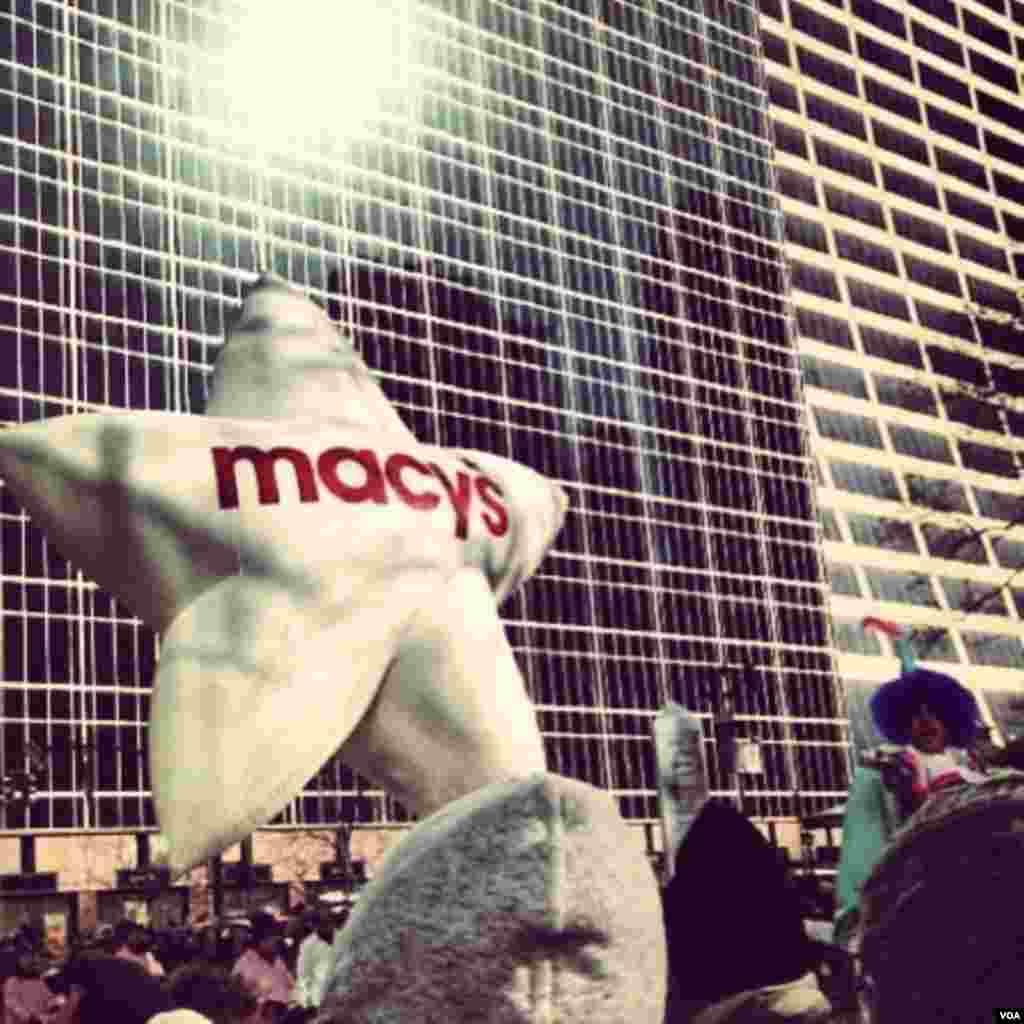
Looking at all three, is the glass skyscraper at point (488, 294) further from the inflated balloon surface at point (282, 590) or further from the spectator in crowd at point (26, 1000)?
the inflated balloon surface at point (282, 590)

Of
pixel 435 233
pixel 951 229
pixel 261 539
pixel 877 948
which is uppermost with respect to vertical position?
pixel 951 229

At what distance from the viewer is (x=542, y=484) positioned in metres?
10.2

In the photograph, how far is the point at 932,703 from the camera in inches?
265

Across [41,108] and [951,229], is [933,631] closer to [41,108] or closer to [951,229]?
[41,108]

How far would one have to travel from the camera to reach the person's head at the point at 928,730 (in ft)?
22.1

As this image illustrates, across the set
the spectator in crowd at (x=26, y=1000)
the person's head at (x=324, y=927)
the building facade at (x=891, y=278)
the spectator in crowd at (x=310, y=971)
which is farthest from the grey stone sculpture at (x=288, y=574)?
the building facade at (x=891, y=278)

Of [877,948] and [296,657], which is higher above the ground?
[296,657]

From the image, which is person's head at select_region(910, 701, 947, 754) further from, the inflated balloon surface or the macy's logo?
the macy's logo

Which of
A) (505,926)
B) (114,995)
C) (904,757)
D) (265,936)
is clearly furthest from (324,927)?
(505,926)

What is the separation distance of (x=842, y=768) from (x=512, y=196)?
30.6 metres

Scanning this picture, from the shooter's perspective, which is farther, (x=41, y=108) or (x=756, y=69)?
(x=756, y=69)

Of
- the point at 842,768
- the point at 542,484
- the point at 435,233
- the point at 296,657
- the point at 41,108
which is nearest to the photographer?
the point at 296,657

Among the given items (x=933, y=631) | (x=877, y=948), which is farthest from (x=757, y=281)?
(x=877, y=948)

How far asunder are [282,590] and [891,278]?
85591 mm
